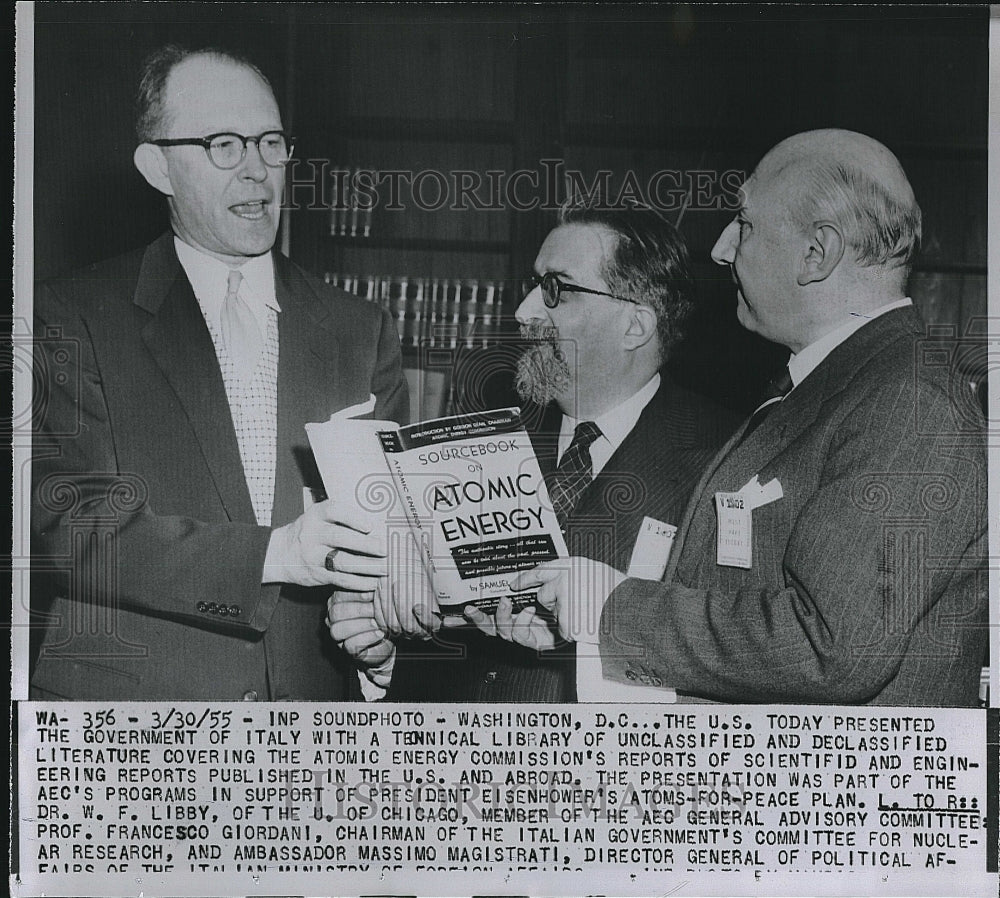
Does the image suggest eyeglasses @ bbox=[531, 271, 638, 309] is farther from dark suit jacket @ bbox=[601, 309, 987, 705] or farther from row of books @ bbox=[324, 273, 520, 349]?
dark suit jacket @ bbox=[601, 309, 987, 705]

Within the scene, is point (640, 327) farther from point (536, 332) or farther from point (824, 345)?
point (824, 345)

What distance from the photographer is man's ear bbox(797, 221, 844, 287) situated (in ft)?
8.44

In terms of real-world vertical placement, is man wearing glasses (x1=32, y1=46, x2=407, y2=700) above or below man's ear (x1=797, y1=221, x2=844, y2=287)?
below

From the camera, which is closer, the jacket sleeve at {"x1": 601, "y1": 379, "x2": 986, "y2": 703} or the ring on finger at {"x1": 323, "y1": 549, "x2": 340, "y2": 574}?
the jacket sleeve at {"x1": 601, "y1": 379, "x2": 986, "y2": 703}

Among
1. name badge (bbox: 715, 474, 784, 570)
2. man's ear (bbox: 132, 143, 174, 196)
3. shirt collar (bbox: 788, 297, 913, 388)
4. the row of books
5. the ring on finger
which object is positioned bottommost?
the ring on finger

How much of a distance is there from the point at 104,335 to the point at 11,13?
34.6 inches

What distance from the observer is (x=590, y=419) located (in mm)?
2639

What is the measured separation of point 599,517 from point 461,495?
0.35m

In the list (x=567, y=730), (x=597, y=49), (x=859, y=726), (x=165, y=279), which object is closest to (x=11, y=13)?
(x=165, y=279)

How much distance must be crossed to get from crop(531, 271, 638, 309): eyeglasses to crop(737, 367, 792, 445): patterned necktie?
1.33 ft

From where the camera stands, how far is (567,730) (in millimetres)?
2631

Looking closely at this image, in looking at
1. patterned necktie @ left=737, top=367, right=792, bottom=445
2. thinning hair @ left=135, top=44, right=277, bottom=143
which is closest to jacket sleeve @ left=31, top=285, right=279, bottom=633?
thinning hair @ left=135, top=44, right=277, bottom=143

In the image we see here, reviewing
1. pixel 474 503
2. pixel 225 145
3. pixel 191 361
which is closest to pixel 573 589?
pixel 474 503

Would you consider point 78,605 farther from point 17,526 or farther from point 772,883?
point 772,883
